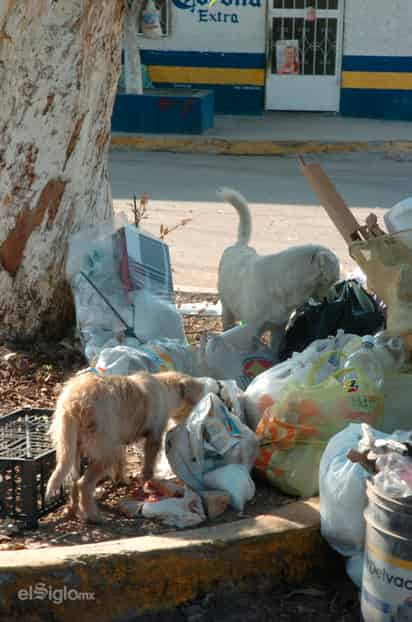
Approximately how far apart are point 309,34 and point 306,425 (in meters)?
15.2

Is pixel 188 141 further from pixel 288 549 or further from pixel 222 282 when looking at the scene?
pixel 288 549

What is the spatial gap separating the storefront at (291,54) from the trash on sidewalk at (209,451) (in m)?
15.1

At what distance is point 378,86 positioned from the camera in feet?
61.2

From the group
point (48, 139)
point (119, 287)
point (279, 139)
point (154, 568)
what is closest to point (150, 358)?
point (119, 287)

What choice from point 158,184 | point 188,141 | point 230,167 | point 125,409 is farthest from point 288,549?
point 188,141

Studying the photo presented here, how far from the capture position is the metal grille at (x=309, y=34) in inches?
730

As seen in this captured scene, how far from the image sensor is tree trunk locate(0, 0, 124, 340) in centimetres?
610

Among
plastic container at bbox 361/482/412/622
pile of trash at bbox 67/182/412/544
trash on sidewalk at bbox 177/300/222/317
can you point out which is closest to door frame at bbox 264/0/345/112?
trash on sidewalk at bbox 177/300/222/317

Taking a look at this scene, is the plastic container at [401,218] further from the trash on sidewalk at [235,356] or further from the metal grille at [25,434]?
the metal grille at [25,434]

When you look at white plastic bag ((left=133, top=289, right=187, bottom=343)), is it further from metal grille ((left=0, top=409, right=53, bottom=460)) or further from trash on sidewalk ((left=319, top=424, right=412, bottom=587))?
trash on sidewalk ((left=319, top=424, right=412, bottom=587))

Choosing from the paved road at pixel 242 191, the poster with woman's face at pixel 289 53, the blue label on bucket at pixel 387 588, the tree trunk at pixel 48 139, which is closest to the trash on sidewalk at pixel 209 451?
the blue label on bucket at pixel 387 588

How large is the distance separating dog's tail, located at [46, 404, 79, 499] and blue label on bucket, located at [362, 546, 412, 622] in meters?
1.20

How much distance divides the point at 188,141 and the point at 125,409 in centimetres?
1273

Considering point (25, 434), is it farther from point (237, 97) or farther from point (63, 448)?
point (237, 97)
